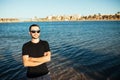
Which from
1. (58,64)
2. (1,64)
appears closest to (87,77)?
(58,64)

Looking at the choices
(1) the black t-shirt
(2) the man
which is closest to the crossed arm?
(2) the man

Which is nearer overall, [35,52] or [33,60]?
[33,60]

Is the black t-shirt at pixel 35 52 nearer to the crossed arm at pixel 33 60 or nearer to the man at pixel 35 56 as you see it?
the man at pixel 35 56

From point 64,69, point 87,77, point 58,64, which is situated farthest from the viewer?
point 58,64

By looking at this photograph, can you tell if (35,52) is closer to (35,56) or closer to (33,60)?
(35,56)

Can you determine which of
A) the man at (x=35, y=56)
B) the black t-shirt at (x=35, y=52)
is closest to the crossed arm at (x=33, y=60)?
the man at (x=35, y=56)

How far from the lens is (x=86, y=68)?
12.9 m

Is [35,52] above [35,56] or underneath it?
above

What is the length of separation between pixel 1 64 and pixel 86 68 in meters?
7.01

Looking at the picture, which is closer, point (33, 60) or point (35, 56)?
point (33, 60)

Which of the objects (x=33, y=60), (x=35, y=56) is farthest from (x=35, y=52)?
(x=33, y=60)

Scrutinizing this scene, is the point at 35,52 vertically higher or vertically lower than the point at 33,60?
higher

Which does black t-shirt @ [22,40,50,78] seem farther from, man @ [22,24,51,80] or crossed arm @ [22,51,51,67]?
crossed arm @ [22,51,51,67]

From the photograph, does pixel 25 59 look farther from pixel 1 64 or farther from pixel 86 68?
pixel 1 64
